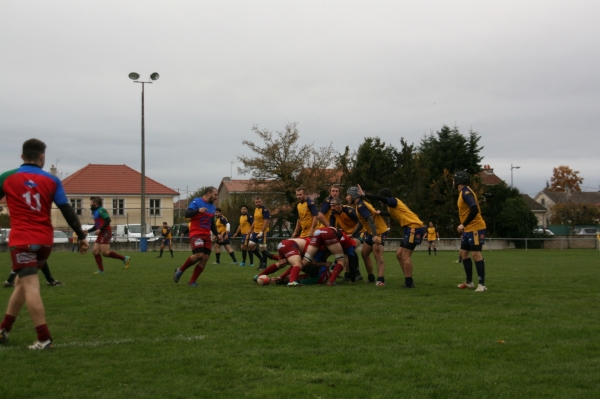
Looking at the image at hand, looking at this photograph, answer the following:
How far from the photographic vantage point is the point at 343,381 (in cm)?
→ 503

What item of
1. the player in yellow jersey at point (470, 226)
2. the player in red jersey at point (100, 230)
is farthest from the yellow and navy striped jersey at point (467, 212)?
the player in red jersey at point (100, 230)

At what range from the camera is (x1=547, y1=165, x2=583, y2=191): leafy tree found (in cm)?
9944

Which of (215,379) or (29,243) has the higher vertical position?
(29,243)

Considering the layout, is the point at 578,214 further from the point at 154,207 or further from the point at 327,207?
the point at 327,207

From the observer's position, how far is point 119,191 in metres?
60.1

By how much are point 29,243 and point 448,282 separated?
364 inches

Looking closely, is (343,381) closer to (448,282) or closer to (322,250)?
(322,250)

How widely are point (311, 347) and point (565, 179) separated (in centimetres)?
10320

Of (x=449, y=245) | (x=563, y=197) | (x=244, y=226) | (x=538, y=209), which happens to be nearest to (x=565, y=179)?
(x=563, y=197)

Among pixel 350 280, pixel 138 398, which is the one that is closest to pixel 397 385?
pixel 138 398

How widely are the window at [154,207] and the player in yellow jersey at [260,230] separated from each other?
39.4 meters

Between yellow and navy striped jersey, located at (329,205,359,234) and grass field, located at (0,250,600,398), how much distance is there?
111 inches

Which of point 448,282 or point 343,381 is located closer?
point 343,381

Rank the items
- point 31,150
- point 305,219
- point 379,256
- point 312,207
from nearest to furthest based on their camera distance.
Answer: point 31,150 < point 379,256 < point 312,207 < point 305,219
